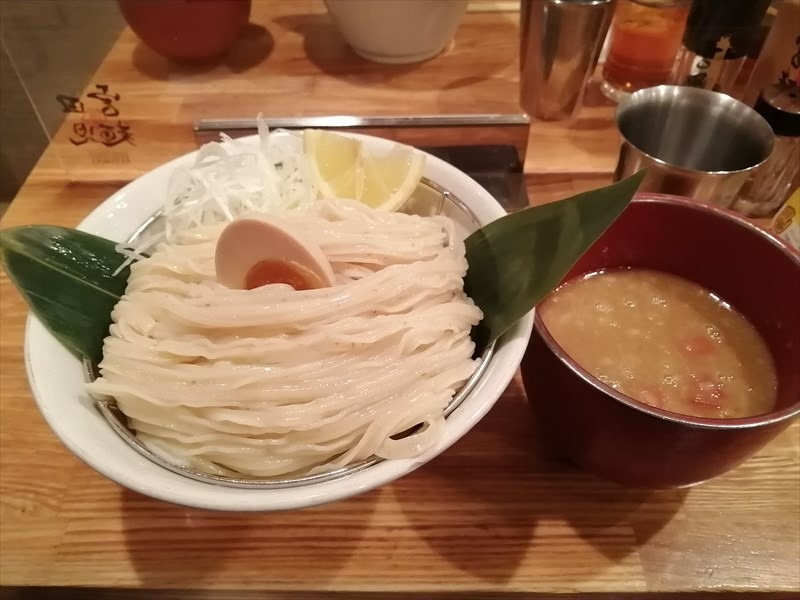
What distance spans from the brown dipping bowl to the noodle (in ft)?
0.46

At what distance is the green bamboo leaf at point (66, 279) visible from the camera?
79cm

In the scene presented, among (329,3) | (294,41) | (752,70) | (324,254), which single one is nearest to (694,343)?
(324,254)

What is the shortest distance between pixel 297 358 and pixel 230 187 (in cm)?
35

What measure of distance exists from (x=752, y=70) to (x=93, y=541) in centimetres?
153

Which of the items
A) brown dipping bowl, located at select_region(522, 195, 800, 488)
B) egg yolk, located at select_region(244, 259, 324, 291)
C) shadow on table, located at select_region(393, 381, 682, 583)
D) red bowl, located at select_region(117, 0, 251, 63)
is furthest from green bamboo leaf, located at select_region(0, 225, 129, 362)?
red bowl, located at select_region(117, 0, 251, 63)

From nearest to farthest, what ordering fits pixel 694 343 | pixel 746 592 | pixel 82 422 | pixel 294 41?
1. pixel 82 422
2. pixel 746 592
3. pixel 694 343
4. pixel 294 41

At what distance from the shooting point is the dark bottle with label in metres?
1.32

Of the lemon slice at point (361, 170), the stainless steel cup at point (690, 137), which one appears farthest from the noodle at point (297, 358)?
the stainless steel cup at point (690, 137)

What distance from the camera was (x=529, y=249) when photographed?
810mm

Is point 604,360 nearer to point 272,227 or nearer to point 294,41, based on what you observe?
point 272,227

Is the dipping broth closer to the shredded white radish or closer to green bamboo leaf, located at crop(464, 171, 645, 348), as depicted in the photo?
green bamboo leaf, located at crop(464, 171, 645, 348)

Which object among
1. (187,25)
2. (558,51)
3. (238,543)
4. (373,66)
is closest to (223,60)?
(187,25)

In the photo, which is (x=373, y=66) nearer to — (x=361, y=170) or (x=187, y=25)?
(x=187, y=25)

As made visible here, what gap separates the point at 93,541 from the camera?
0.87 meters
